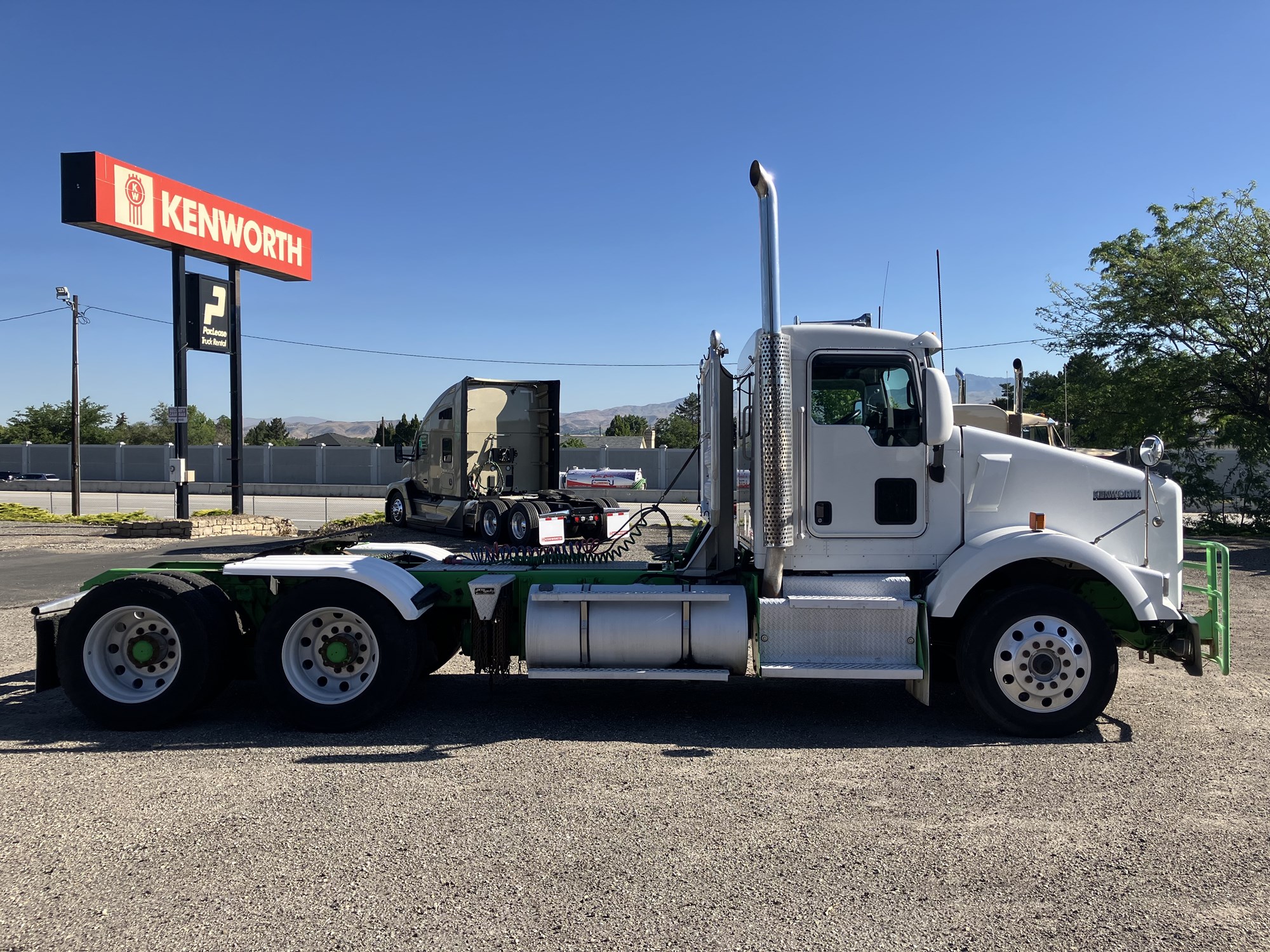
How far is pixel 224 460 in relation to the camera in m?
54.2

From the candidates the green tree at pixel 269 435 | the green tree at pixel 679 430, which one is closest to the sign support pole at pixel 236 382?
the green tree at pixel 679 430

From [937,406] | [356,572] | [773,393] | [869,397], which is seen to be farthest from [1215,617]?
[356,572]

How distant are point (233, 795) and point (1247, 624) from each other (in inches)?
414

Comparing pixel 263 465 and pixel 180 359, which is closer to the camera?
pixel 180 359

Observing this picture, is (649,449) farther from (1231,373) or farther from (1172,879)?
(1172,879)

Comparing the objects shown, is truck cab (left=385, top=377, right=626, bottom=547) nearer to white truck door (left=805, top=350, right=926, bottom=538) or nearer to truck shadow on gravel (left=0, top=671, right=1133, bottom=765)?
truck shadow on gravel (left=0, top=671, right=1133, bottom=765)

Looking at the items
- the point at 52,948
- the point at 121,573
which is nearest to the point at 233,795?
the point at 52,948

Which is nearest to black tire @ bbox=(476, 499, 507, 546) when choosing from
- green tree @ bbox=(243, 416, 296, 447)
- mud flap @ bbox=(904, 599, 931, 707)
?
mud flap @ bbox=(904, 599, 931, 707)

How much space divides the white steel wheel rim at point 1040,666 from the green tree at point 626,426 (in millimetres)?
76957

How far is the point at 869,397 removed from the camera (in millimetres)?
6352

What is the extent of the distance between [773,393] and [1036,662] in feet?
8.13

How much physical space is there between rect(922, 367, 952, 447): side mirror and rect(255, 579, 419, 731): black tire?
3.75 m

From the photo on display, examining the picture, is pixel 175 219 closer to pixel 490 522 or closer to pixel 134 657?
pixel 490 522

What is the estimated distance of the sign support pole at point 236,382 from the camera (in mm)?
23781
